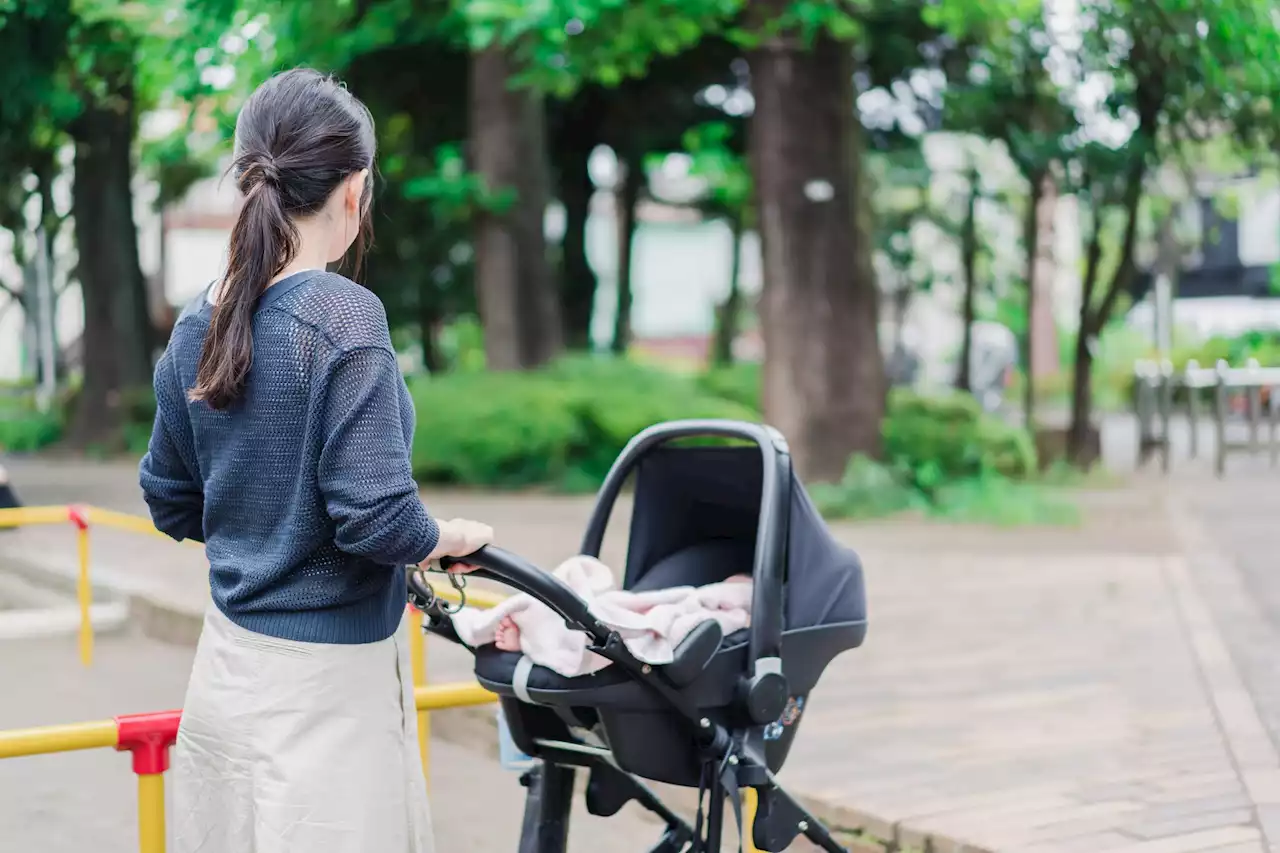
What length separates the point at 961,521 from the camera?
13.8 m

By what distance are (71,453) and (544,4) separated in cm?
1698

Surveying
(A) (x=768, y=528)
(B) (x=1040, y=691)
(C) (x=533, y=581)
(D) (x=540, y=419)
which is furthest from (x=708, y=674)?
(D) (x=540, y=419)

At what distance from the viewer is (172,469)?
10.3 ft

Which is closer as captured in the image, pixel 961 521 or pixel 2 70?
pixel 961 521

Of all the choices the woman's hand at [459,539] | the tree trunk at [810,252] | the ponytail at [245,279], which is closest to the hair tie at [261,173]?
the ponytail at [245,279]

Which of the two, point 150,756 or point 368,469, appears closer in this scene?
point 368,469

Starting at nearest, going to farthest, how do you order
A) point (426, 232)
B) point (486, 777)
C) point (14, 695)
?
point (486, 777) → point (14, 695) → point (426, 232)

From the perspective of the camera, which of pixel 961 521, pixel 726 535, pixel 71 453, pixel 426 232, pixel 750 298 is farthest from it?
pixel 750 298

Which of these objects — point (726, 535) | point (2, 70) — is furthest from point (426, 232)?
point (726, 535)

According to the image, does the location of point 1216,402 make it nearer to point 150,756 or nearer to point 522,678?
point 522,678

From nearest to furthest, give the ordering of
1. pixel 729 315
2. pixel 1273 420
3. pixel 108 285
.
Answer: pixel 1273 420 → pixel 108 285 → pixel 729 315

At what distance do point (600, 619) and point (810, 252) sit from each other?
38.4 ft

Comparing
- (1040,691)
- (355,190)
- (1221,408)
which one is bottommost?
(1040,691)

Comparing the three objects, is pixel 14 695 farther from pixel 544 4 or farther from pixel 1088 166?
pixel 1088 166
